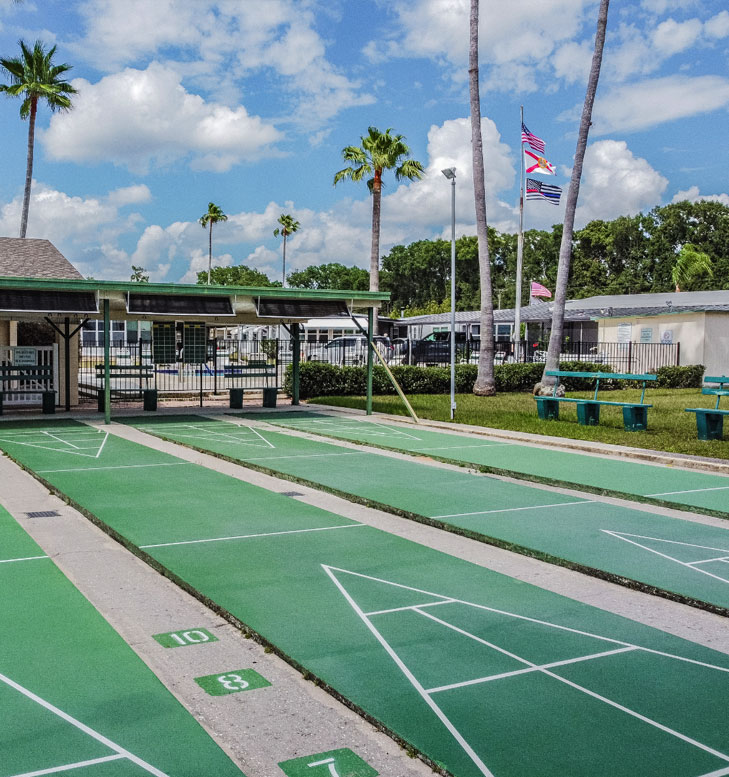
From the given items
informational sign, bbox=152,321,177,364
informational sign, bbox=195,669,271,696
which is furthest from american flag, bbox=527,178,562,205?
informational sign, bbox=195,669,271,696

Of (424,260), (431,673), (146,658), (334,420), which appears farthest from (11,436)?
(424,260)

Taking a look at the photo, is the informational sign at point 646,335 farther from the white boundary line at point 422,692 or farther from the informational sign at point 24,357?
the white boundary line at point 422,692

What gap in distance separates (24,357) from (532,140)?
20.6 metres

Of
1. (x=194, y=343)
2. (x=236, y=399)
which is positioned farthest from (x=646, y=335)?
(x=194, y=343)

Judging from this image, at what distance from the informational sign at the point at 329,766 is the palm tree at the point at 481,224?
23.2m

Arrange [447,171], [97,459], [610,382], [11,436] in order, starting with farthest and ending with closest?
1. [610,382]
2. [447,171]
3. [11,436]
4. [97,459]

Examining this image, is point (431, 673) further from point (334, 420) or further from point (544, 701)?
point (334, 420)

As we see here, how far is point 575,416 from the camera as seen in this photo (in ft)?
70.6

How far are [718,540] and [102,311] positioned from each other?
1540cm

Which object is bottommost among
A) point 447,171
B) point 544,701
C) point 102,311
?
point 544,701

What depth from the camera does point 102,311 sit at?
1995cm

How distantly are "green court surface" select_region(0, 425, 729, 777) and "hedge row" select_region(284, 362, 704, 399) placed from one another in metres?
18.0

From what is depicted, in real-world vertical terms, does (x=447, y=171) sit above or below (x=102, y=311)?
above

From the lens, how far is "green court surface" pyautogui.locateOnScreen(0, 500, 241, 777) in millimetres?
4035
